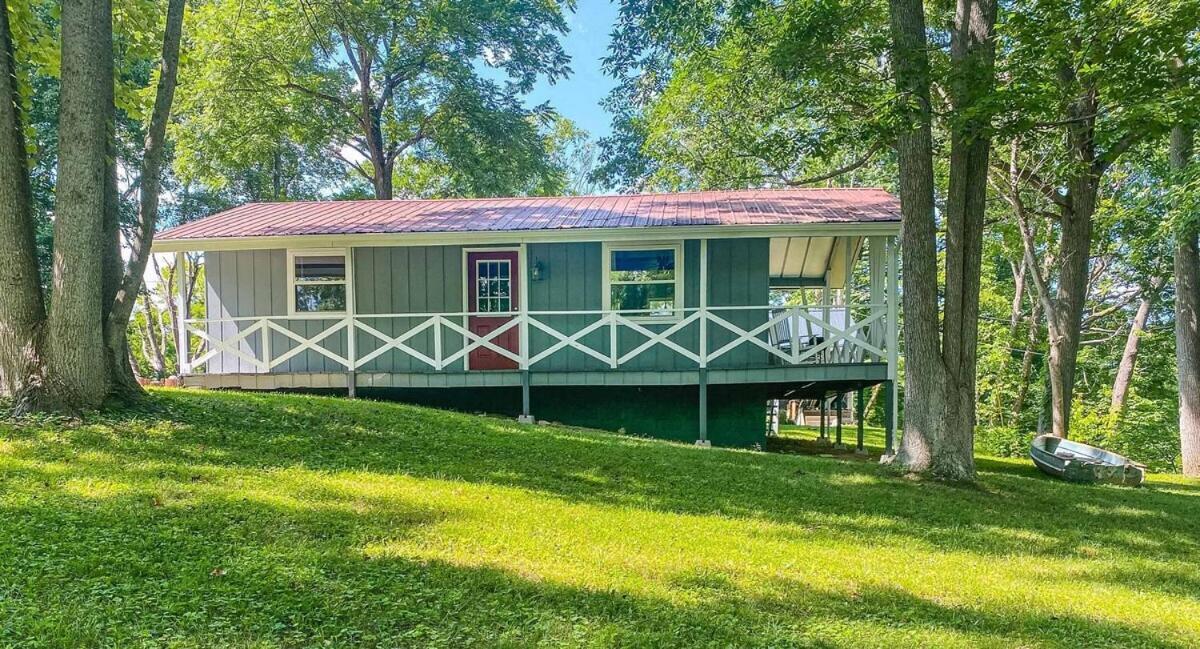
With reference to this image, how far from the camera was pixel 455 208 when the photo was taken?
12383 mm

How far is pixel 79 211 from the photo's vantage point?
551 centimetres

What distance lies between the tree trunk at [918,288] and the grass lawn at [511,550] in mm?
756

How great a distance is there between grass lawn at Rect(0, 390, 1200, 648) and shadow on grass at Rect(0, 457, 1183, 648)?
0.01 m

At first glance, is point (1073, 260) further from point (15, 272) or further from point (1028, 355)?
point (15, 272)

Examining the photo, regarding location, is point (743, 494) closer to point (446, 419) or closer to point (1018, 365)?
point (446, 419)

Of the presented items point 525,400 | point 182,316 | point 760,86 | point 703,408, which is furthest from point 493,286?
point 760,86

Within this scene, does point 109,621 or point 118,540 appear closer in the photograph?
point 109,621

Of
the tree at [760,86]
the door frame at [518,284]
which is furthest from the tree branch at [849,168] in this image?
the door frame at [518,284]

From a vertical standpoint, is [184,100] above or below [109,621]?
above

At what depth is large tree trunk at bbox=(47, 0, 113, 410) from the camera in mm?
5457

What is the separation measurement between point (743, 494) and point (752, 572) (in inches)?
84.3

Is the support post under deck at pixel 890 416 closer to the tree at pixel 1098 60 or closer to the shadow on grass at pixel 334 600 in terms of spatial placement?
the tree at pixel 1098 60

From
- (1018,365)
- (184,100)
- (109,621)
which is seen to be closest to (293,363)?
(109,621)

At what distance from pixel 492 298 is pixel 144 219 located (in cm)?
566
